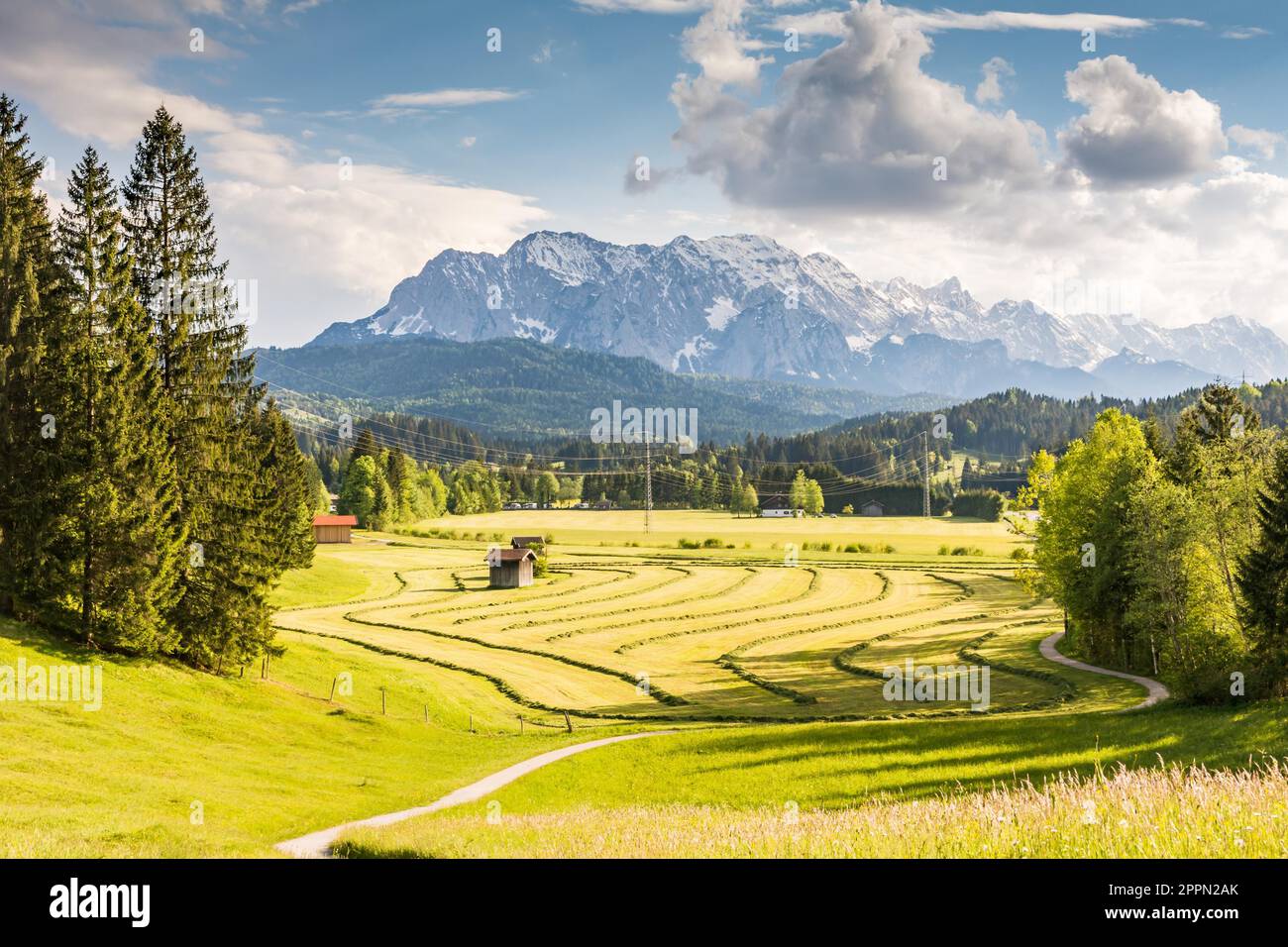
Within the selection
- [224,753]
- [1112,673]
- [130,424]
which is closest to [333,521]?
[130,424]

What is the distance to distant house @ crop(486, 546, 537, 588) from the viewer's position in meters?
112

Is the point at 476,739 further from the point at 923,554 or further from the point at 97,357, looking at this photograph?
the point at 923,554

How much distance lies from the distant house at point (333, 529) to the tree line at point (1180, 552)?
358 ft

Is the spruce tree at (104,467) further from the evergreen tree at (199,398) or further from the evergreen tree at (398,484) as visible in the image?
the evergreen tree at (398,484)

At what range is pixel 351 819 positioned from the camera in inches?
1096

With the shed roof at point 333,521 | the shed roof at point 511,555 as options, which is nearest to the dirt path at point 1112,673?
the shed roof at point 511,555

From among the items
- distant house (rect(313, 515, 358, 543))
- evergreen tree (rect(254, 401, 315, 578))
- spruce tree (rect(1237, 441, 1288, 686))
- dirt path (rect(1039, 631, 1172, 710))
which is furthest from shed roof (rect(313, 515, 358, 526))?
spruce tree (rect(1237, 441, 1288, 686))

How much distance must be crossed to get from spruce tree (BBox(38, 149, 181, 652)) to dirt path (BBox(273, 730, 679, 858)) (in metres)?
18.9

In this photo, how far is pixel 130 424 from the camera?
42.6 m

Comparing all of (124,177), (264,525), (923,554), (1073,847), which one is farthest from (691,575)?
(1073,847)

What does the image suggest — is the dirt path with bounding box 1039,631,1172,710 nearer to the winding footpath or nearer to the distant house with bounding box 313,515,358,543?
the winding footpath

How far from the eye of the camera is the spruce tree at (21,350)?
134ft

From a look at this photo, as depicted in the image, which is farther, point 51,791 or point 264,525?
point 264,525
